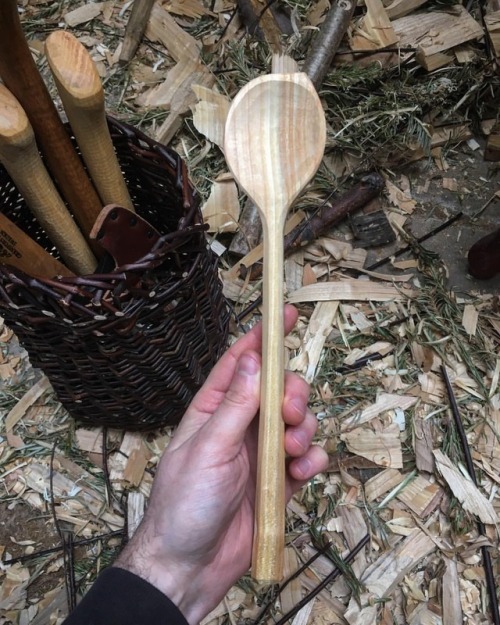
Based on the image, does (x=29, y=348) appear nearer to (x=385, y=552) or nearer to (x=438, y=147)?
(x=385, y=552)

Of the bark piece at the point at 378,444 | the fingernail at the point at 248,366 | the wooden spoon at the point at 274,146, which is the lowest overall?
the bark piece at the point at 378,444

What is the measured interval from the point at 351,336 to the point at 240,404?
55 cm

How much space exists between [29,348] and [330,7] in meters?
1.14

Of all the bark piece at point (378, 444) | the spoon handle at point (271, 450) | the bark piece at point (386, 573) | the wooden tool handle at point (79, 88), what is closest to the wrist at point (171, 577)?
the spoon handle at point (271, 450)

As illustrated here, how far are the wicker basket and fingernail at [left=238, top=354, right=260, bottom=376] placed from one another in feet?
0.49

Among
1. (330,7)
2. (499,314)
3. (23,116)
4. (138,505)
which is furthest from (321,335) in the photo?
(330,7)

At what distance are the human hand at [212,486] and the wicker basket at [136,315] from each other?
11 centimetres

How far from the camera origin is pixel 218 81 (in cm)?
146

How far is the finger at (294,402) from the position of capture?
2.37 ft

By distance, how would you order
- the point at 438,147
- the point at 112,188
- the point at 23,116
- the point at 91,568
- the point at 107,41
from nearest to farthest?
the point at 23,116
the point at 112,188
the point at 91,568
the point at 438,147
the point at 107,41

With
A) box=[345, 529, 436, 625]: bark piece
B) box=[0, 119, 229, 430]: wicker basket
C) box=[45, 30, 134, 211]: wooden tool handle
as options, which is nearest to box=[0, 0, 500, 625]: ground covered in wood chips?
box=[345, 529, 436, 625]: bark piece

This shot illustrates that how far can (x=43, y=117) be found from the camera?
0.79 metres

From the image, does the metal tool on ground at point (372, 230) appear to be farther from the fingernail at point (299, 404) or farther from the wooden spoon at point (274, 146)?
the fingernail at point (299, 404)

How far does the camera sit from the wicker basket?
29.8 inches
